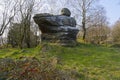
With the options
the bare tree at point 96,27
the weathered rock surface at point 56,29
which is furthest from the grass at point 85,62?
the bare tree at point 96,27

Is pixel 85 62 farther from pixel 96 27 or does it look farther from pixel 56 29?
pixel 96 27

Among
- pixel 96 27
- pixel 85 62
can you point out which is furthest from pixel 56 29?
pixel 96 27

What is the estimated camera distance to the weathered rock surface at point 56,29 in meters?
15.8

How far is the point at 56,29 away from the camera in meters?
15.9

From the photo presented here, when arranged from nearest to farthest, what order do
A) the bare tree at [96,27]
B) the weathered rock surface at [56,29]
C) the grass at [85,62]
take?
the grass at [85,62] → the weathered rock surface at [56,29] → the bare tree at [96,27]

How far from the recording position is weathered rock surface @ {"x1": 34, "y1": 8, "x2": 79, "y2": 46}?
1577 centimetres

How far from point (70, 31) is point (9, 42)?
1462cm

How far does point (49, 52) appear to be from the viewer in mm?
13727

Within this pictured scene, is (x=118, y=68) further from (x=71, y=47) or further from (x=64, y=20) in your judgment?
(x=64, y=20)

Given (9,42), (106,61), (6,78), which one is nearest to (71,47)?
(106,61)

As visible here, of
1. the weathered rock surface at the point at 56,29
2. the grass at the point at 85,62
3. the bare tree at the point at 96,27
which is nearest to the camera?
the grass at the point at 85,62

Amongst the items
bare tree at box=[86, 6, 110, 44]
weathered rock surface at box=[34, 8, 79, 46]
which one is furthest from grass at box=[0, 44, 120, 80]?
bare tree at box=[86, 6, 110, 44]

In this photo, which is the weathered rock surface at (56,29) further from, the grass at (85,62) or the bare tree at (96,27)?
the bare tree at (96,27)

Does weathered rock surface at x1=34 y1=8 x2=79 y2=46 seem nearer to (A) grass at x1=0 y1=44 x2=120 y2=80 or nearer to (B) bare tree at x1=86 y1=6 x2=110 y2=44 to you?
(A) grass at x1=0 y1=44 x2=120 y2=80
